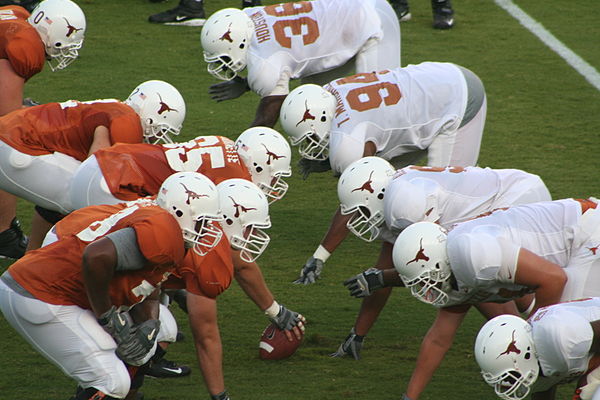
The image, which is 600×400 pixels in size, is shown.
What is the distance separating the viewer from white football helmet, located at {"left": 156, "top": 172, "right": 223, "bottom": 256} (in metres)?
4.36

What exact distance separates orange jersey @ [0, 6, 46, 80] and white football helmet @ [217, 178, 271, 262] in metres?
2.05

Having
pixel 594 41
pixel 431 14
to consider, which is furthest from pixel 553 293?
pixel 431 14

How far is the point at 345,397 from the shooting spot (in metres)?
5.02

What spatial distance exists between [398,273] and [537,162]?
11.1 feet

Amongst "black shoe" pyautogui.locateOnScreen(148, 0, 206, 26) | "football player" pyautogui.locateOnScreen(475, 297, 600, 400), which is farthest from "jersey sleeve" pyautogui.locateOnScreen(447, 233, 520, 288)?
"black shoe" pyautogui.locateOnScreen(148, 0, 206, 26)

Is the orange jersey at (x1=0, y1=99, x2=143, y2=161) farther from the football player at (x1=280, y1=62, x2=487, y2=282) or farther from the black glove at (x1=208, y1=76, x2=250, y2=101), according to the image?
the black glove at (x1=208, y1=76, x2=250, y2=101)

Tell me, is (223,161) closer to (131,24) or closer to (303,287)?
(303,287)

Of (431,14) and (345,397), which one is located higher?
(345,397)

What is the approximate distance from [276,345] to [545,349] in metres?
1.73

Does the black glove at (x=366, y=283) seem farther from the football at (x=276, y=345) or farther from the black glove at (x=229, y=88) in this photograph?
the black glove at (x=229, y=88)

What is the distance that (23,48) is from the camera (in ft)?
20.7

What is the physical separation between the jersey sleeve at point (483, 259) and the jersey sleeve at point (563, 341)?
397 millimetres

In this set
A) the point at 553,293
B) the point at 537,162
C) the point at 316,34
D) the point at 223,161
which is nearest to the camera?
the point at 553,293

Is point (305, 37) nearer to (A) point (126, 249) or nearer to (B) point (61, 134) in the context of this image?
(B) point (61, 134)
